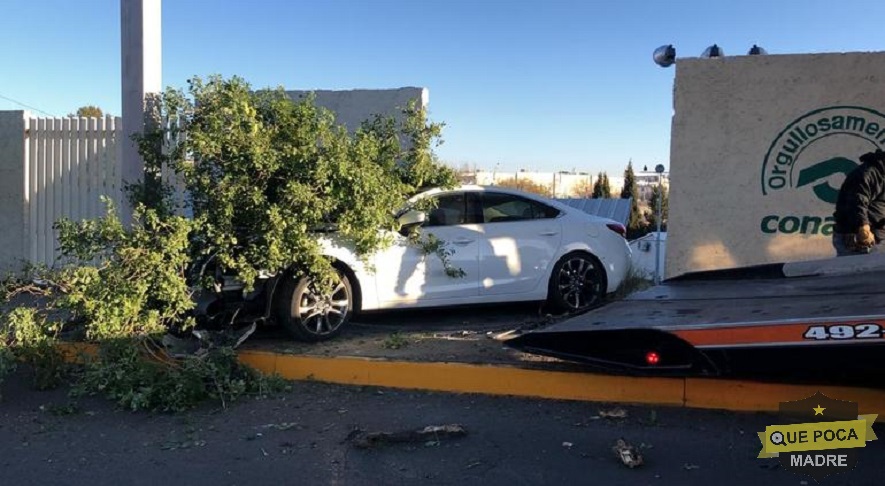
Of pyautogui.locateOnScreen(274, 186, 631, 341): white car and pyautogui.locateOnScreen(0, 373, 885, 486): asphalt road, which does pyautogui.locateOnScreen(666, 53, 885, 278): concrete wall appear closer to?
pyautogui.locateOnScreen(274, 186, 631, 341): white car

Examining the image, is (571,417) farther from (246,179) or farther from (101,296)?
(101,296)

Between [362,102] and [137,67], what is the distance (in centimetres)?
405

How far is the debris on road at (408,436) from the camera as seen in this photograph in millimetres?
4797

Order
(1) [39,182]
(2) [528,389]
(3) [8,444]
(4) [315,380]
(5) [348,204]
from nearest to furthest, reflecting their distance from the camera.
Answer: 1. (3) [8,444]
2. (2) [528,389]
3. (4) [315,380]
4. (5) [348,204]
5. (1) [39,182]

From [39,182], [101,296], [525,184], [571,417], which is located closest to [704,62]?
[571,417]

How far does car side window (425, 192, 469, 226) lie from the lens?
7750 mm

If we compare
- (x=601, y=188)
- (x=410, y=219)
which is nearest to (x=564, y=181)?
(x=601, y=188)

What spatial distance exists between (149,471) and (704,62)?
24.4 ft

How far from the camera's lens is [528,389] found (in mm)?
5676

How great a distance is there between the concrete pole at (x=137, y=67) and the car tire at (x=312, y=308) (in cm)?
235

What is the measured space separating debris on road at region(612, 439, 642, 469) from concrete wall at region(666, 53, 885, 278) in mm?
4819

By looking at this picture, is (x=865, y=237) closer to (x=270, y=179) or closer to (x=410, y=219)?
(x=410, y=219)

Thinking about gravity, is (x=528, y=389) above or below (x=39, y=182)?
below

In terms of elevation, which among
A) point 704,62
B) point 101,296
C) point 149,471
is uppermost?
point 704,62
